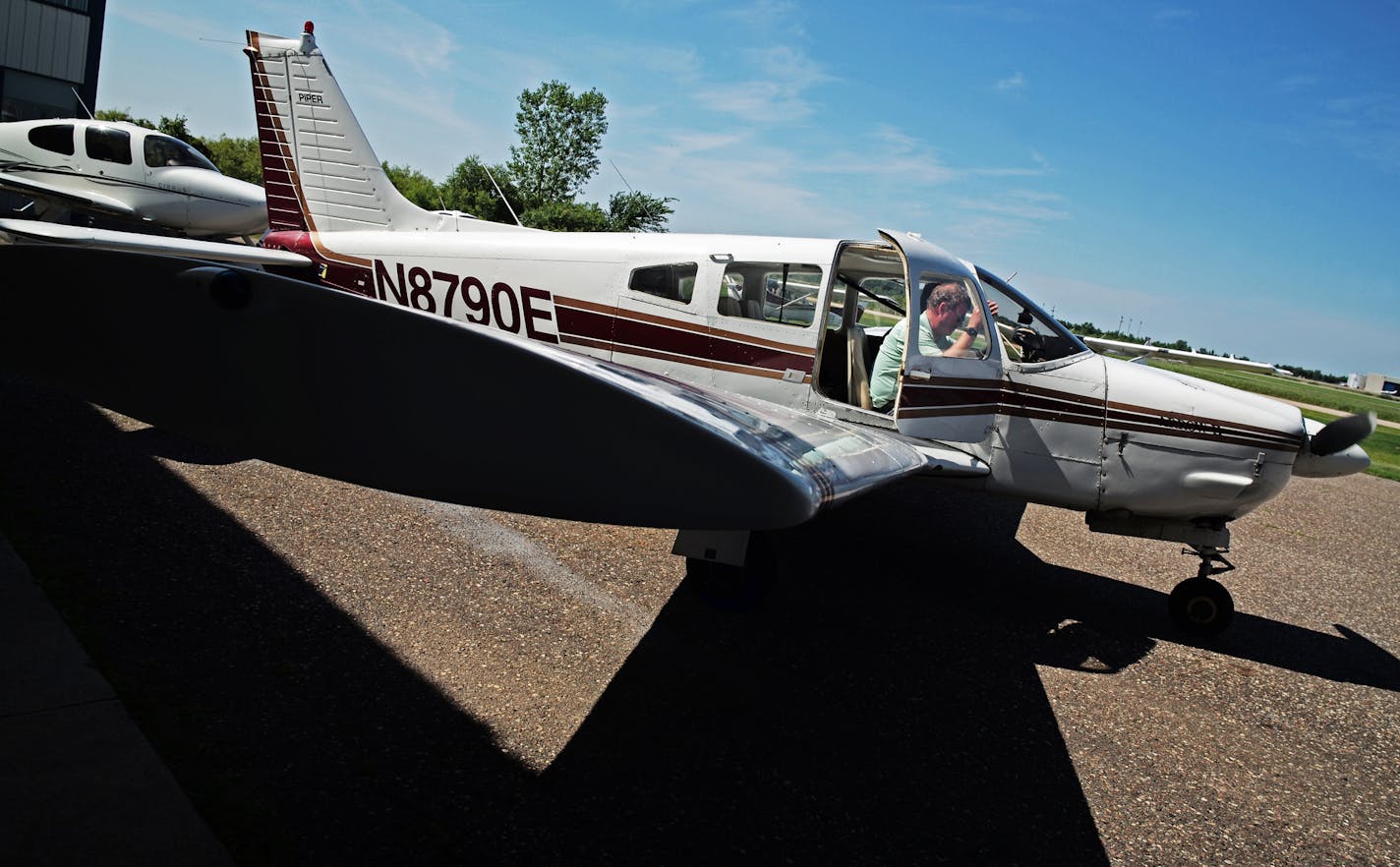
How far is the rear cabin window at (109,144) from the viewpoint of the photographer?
17609mm

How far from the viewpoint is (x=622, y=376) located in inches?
109

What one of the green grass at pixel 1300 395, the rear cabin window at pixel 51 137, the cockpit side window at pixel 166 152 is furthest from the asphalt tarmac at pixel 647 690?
the green grass at pixel 1300 395

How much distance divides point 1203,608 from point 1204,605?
0.03m

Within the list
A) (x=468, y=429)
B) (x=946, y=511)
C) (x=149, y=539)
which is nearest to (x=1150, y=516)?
(x=946, y=511)

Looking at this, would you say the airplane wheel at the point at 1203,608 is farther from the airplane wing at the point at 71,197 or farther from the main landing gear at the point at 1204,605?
the airplane wing at the point at 71,197

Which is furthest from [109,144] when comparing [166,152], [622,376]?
[622,376]

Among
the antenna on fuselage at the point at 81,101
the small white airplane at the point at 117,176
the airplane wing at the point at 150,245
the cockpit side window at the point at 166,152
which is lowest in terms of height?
the airplane wing at the point at 150,245

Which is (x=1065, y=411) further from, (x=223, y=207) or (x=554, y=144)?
(x=554, y=144)

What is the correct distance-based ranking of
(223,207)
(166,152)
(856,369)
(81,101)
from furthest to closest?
(81,101) → (223,207) → (166,152) → (856,369)

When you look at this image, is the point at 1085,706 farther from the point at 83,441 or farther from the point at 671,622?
the point at 83,441

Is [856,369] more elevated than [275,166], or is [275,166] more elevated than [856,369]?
[275,166]

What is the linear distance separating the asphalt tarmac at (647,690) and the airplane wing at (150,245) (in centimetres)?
145

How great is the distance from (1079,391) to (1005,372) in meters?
0.48

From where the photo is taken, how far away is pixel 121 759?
2.75 m
